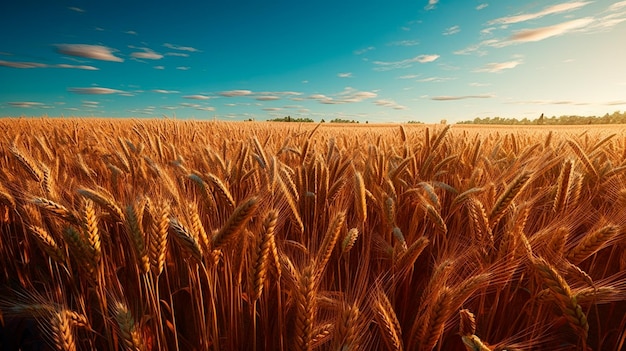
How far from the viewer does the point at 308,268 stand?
96cm

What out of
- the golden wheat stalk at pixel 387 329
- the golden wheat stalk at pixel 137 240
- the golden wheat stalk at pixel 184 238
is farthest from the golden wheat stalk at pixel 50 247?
the golden wheat stalk at pixel 387 329

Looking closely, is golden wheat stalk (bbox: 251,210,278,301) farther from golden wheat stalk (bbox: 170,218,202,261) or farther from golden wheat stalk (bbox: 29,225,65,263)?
golden wheat stalk (bbox: 29,225,65,263)

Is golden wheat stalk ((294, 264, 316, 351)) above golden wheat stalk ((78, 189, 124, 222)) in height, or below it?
below

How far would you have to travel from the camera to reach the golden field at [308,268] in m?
1.02

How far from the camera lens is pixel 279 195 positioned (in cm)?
172

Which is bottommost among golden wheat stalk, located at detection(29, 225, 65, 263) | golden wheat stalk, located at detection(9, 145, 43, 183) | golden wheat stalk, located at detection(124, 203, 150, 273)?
golden wheat stalk, located at detection(29, 225, 65, 263)

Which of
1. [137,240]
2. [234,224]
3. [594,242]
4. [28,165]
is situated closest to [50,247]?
[137,240]

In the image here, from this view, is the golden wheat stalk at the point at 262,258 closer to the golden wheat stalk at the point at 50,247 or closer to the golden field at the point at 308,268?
the golden field at the point at 308,268

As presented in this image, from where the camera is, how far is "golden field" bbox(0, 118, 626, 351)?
3.33 feet

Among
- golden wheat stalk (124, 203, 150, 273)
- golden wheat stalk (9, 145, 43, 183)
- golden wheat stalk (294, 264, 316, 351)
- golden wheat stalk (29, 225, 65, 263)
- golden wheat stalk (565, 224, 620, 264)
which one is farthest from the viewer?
golden wheat stalk (9, 145, 43, 183)

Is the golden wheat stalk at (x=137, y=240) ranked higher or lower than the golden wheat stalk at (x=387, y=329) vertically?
higher

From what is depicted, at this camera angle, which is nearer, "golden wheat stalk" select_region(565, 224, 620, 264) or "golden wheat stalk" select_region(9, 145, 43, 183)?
"golden wheat stalk" select_region(565, 224, 620, 264)

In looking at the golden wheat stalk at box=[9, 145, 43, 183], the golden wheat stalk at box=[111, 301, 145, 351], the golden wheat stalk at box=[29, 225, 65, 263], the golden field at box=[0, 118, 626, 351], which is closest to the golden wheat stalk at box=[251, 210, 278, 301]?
the golden field at box=[0, 118, 626, 351]

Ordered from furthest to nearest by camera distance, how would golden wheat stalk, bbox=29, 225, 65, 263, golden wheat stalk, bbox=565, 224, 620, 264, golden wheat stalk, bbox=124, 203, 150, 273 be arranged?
golden wheat stalk, bbox=29, 225, 65, 263 → golden wheat stalk, bbox=565, 224, 620, 264 → golden wheat stalk, bbox=124, 203, 150, 273
